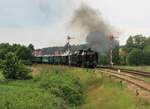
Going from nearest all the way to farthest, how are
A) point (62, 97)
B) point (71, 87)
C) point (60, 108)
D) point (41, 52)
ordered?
point (60, 108)
point (62, 97)
point (71, 87)
point (41, 52)

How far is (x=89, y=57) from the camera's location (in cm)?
8075

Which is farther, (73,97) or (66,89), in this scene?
(66,89)

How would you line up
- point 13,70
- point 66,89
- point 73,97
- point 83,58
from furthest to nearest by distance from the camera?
point 83,58 → point 13,70 → point 66,89 → point 73,97

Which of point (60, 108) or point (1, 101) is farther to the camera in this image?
point (60, 108)

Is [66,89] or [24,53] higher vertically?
[24,53]

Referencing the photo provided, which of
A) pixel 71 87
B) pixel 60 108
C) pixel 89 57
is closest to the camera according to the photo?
pixel 60 108

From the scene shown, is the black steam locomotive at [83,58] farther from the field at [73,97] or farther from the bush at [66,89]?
the bush at [66,89]

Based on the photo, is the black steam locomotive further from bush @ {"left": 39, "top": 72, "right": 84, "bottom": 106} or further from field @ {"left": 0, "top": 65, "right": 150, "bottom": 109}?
bush @ {"left": 39, "top": 72, "right": 84, "bottom": 106}

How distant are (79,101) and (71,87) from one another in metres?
4.55

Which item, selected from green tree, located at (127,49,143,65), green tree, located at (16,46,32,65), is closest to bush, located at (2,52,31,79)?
green tree, located at (127,49,143,65)

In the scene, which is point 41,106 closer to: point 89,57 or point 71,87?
point 71,87

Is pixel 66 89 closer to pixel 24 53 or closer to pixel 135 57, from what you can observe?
pixel 135 57

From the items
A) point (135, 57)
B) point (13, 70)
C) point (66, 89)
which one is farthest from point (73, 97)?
point (135, 57)

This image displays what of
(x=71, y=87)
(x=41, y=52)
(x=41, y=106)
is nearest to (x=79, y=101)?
(x=71, y=87)
